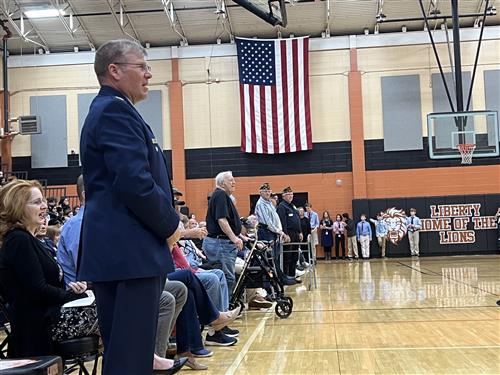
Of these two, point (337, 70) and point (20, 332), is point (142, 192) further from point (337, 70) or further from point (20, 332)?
point (337, 70)

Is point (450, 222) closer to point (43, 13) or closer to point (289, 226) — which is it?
point (289, 226)

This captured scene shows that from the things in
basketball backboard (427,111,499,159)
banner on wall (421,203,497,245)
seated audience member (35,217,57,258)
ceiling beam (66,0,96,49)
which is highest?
ceiling beam (66,0,96,49)

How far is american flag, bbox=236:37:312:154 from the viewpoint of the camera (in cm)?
1773

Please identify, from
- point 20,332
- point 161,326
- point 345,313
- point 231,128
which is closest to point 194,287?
point 161,326

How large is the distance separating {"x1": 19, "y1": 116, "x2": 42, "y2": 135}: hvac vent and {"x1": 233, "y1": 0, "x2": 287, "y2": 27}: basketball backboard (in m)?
9.80

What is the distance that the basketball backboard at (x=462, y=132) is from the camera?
40.5 ft

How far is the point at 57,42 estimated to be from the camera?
18.4m

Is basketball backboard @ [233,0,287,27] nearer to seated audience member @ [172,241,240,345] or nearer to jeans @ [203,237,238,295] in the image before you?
jeans @ [203,237,238,295]

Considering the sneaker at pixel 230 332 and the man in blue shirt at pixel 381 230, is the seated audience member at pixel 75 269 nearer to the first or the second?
the sneaker at pixel 230 332

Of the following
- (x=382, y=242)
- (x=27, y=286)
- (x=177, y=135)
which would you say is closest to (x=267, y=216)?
(x=27, y=286)

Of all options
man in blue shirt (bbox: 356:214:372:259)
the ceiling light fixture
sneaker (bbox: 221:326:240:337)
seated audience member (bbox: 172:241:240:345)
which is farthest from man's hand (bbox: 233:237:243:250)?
the ceiling light fixture

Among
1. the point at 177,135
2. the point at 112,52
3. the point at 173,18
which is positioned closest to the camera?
the point at 112,52

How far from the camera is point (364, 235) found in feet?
57.6

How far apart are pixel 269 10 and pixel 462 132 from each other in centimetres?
525
